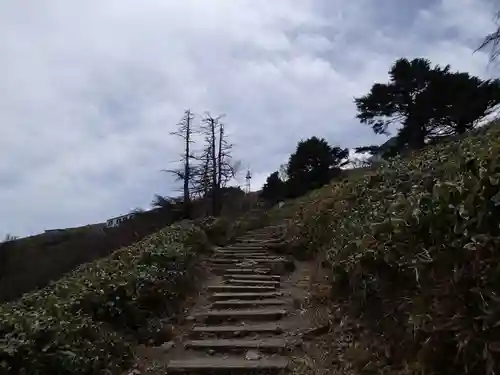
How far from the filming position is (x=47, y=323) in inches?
162

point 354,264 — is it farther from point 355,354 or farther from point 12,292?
point 12,292

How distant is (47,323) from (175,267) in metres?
3.38

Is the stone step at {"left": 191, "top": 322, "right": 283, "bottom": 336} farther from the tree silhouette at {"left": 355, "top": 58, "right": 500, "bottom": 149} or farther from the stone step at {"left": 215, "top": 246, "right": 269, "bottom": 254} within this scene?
the tree silhouette at {"left": 355, "top": 58, "right": 500, "bottom": 149}

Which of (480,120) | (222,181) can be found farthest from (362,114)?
(222,181)

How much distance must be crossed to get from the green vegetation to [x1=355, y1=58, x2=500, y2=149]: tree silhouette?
33.5ft

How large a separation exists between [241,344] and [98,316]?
1.81 metres

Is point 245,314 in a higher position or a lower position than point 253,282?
lower

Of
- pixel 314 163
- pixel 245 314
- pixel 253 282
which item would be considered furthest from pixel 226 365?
pixel 314 163

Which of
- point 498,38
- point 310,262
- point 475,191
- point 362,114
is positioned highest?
point 362,114

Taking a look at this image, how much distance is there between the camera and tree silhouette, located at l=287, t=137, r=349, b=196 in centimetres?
2434

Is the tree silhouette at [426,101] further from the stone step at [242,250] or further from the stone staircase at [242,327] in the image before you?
the stone staircase at [242,327]

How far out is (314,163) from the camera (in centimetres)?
2459

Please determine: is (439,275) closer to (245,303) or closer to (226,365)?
(226,365)

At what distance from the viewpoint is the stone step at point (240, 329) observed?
16.5 ft
